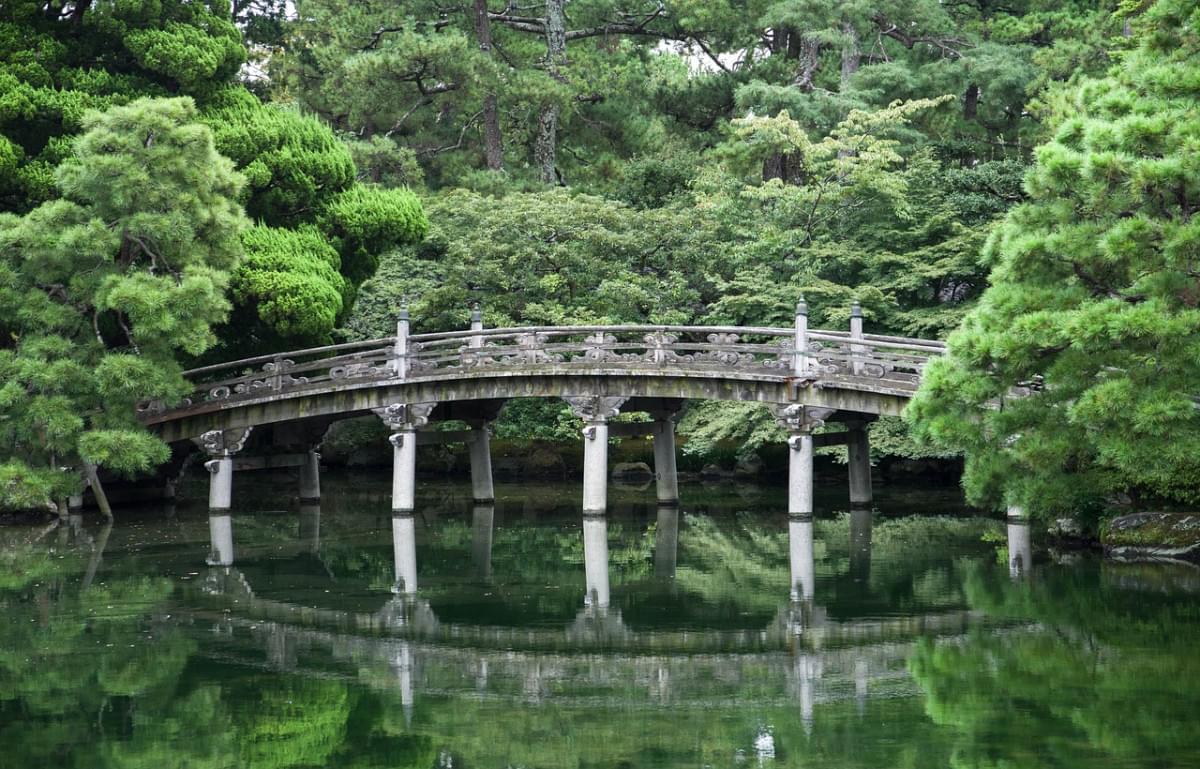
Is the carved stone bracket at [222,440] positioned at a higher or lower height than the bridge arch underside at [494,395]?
lower

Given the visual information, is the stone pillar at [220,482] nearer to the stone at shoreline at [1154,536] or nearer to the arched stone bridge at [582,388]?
the arched stone bridge at [582,388]

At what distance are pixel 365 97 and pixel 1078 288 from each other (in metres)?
26.2

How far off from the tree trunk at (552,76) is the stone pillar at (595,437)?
15.3m

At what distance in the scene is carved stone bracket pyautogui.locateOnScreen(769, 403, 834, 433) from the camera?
23.8 m

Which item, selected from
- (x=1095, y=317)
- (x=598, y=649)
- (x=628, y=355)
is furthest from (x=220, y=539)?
(x=1095, y=317)

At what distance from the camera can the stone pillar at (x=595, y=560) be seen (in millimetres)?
17609

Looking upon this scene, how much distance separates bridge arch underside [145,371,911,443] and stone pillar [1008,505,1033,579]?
2773 millimetres

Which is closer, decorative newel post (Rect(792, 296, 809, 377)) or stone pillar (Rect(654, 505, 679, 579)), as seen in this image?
stone pillar (Rect(654, 505, 679, 579))

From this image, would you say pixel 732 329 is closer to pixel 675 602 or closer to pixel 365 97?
pixel 675 602

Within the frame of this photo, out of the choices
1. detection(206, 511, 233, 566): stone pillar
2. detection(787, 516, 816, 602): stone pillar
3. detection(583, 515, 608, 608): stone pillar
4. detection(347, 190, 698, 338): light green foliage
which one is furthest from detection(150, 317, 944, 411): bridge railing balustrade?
detection(347, 190, 698, 338): light green foliage

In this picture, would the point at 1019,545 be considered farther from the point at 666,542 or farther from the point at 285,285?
the point at 285,285

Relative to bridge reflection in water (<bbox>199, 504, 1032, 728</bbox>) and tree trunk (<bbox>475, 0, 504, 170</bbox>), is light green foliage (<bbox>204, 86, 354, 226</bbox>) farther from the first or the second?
bridge reflection in water (<bbox>199, 504, 1032, 728</bbox>)

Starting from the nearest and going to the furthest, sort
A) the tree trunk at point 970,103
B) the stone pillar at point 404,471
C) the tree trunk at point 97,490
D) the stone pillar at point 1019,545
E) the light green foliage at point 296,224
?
the stone pillar at point 1019,545 → the tree trunk at point 97,490 → the stone pillar at point 404,471 → the light green foliage at point 296,224 → the tree trunk at point 970,103

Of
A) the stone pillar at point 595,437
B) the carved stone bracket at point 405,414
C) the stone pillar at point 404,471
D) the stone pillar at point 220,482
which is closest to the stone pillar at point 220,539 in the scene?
the stone pillar at point 220,482
